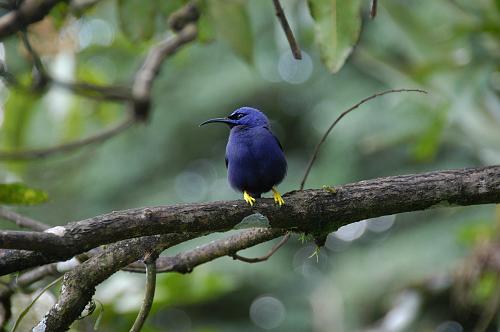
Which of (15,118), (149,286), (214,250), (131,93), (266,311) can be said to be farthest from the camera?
(266,311)

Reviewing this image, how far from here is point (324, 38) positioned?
4328 millimetres

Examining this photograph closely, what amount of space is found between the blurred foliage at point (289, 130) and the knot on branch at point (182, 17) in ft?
0.39

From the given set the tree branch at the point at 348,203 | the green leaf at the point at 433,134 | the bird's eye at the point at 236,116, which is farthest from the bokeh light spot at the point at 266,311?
the tree branch at the point at 348,203

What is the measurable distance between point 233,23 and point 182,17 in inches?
23.1

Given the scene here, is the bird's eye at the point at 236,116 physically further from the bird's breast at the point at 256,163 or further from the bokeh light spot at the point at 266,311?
the bokeh light spot at the point at 266,311

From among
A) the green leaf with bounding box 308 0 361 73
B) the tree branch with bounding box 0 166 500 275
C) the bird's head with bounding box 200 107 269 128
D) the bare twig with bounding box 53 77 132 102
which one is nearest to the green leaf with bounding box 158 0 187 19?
the bare twig with bounding box 53 77 132 102

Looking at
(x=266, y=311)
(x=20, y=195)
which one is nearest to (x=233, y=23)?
(x=20, y=195)

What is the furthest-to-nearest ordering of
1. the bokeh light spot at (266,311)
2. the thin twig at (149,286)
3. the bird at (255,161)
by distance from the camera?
the bokeh light spot at (266,311), the bird at (255,161), the thin twig at (149,286)

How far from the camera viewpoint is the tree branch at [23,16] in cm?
449

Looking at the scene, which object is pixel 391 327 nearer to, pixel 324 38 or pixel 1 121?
pixel 324 38

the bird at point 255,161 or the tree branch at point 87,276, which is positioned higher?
the tree branch at point 87,276

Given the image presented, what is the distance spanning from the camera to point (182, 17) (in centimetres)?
549

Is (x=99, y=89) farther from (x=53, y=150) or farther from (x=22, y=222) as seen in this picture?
(x=22, y=222)

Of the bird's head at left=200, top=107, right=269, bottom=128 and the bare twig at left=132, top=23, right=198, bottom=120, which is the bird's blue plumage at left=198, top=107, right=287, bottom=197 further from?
the bare twig at left=132, top=23, right=198, bottom=120
